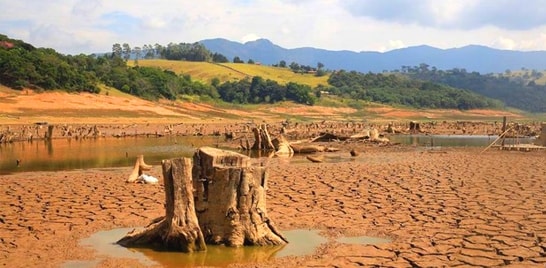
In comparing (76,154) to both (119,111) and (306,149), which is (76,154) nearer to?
(306,149)

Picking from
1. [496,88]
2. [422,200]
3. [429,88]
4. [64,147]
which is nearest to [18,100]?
[64,147]

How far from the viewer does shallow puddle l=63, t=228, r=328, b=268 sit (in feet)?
29.4

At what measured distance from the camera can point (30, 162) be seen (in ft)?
82.0

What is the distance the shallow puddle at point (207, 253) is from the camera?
8961 mm

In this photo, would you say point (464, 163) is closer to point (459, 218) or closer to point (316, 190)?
point (316, 190)

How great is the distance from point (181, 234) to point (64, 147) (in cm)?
2683

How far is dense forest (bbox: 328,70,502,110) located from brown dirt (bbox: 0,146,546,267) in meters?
96.6

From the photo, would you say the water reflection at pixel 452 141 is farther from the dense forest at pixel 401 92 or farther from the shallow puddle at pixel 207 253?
the dense forest at pixel 401 92

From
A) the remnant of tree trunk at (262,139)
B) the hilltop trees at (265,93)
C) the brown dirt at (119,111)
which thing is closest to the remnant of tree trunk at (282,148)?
the remnant of tree trunk at (262,139)

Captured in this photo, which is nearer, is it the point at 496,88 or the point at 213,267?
the point at 213,267

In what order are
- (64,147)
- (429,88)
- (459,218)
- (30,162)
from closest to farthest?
(459,218) → (30,162) → (64,147) → (429,88)

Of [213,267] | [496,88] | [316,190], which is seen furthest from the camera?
[496,88]

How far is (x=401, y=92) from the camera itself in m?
126

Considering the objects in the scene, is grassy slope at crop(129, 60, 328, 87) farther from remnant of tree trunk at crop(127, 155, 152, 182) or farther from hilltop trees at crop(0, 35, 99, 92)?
remnant of tree trunk at crop(127, 155, 152, 182)
